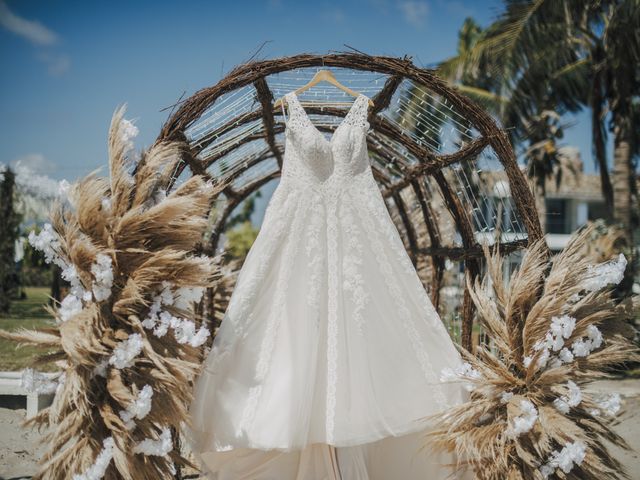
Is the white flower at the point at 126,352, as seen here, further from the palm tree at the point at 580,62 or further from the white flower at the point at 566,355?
the palm tree at the point at 580,62

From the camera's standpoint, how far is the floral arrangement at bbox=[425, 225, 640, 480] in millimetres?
2918

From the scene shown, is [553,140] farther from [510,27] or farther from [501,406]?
[501,406]

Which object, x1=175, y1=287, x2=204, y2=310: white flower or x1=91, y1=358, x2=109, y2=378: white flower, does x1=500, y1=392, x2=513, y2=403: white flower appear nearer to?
x1=175, y1=287, x2=204, y2=310: white flower

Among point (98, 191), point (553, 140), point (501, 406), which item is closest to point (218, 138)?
point (98, 191)

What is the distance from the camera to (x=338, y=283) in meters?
3.37

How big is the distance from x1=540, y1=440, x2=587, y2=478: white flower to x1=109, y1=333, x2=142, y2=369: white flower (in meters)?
2.12

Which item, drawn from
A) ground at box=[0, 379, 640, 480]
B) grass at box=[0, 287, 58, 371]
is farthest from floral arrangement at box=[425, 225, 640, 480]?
grass at box=[0, 287, 58, 371]

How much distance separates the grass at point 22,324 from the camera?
6960mm

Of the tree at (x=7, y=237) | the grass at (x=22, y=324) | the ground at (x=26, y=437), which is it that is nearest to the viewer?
the ground at (x=26, y=437)

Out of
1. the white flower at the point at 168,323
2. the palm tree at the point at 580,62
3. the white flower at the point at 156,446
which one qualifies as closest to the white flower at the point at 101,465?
the white flower at the point at 156,446

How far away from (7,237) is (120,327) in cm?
1126

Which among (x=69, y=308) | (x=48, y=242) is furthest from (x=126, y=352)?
(x=48, y=242)

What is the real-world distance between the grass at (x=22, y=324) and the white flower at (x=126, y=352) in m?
0.40

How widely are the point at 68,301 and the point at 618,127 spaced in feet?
32.3
